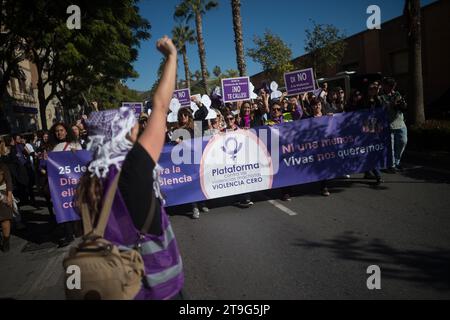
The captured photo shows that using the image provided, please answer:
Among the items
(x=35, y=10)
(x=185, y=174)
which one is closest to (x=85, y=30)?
(x=35, y=10)

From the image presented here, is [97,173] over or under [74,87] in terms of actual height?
under

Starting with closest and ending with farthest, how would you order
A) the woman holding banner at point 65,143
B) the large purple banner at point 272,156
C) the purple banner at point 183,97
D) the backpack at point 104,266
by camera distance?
1. the backpack at point 104,266
2. the woman holding banner at point 65,143
3. the large purple banner at point 272,156
4. the purple banner at point 183,97

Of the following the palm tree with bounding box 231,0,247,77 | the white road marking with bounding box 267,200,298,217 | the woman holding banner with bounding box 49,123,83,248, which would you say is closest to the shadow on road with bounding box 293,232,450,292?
the white road marking with bounding box 267,200,298,217

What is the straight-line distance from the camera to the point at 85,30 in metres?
14.2

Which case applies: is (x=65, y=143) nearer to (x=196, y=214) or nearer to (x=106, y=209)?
(x=196, y=214)

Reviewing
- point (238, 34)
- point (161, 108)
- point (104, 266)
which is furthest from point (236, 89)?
point (104, 266)

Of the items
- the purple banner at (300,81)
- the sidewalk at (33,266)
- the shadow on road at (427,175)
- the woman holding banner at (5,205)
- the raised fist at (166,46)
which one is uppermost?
the purple banner at (300,81)

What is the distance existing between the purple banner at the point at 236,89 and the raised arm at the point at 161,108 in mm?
8474

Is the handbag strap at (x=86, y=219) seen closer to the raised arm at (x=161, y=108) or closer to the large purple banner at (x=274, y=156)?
the raised arm at (x=161, y=108)

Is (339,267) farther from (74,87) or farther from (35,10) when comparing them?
(74,87)

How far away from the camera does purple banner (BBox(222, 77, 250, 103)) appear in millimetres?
10453

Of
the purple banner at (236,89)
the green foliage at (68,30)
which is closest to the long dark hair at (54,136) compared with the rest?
the purple banner at (236,89)

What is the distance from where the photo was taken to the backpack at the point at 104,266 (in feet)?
5.70

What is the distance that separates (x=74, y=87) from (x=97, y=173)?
85.5 feet
